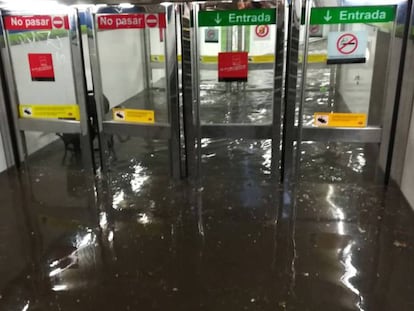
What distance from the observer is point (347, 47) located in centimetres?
274

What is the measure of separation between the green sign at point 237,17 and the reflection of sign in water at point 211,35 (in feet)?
0.73

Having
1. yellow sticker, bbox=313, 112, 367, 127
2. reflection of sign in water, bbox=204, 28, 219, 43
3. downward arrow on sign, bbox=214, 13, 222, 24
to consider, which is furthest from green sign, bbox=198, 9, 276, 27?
yellow sticker, bbox=313, 112, 367, 127

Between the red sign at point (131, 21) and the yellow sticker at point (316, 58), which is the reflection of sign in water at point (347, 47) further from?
the red sign at point (131, 21)

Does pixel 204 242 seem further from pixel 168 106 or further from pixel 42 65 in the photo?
pixel 42 65

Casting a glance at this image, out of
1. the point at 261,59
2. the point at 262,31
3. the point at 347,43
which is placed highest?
the point at 262,31

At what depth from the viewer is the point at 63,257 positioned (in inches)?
87.4

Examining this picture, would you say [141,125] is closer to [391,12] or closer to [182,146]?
[182,146]

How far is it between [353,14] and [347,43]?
0.19 m

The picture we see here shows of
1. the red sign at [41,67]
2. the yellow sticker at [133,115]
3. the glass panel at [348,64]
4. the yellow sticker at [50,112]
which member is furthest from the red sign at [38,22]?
the glass panel at [348,64]

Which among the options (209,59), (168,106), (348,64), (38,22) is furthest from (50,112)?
(348,64)

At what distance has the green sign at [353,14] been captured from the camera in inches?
103

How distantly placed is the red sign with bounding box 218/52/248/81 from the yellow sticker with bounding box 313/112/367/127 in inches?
25.8

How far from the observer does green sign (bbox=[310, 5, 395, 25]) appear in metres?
2.61

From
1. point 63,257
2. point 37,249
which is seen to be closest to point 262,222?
point 63,257
